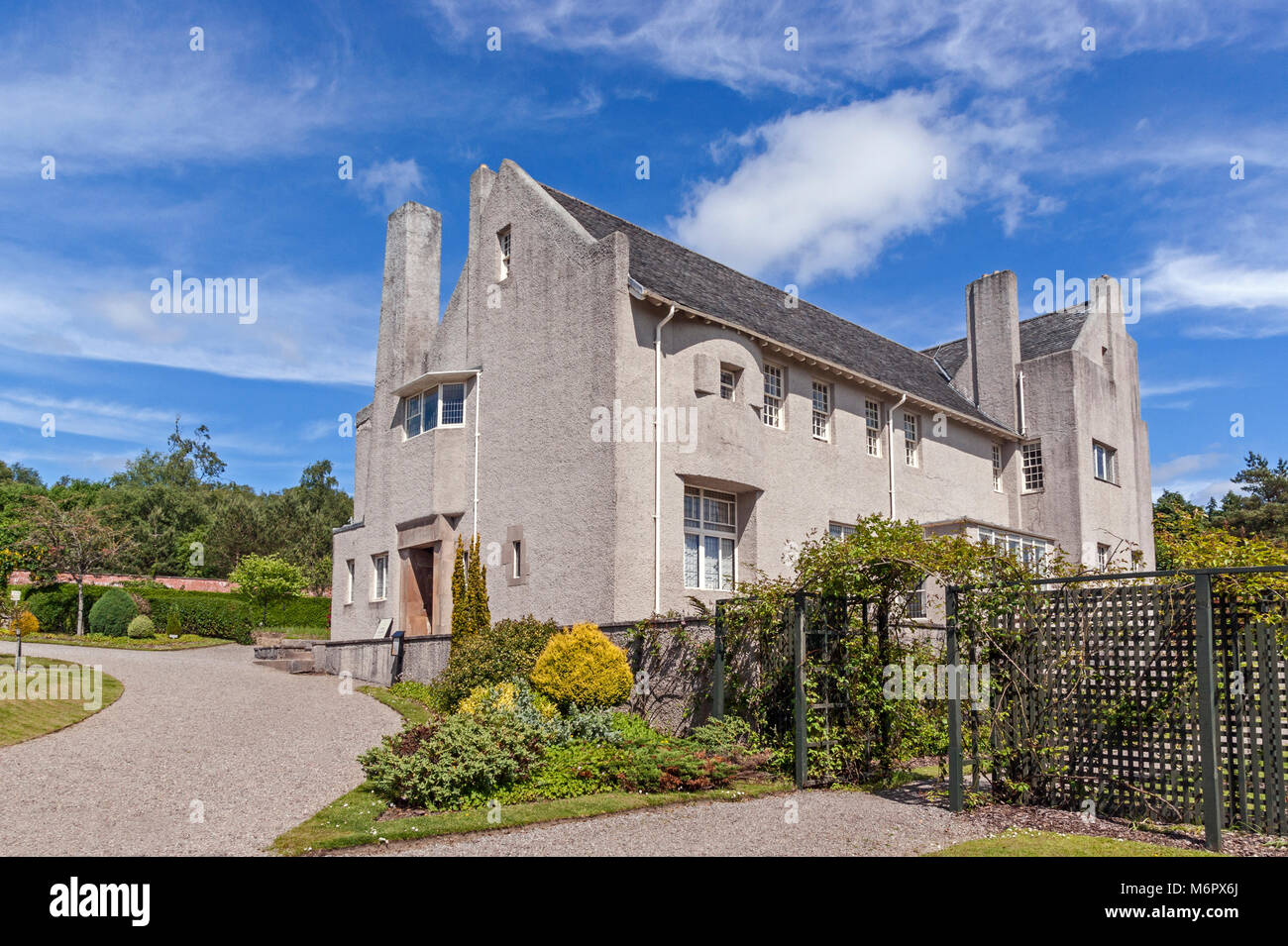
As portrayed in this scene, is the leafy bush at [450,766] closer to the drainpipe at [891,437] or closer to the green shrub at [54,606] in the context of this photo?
the drainpipe at [891,437]

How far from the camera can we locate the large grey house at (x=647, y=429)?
18.2m

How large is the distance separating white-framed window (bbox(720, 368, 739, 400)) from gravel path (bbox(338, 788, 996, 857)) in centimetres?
1071

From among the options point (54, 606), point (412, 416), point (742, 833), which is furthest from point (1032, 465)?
point (54, 606)

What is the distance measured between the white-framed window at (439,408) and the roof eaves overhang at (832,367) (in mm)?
6358

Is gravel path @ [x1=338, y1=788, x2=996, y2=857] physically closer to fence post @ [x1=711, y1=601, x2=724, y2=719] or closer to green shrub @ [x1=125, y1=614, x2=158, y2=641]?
fence post @ [x1=711, y1=601, x2=724, y2=719]

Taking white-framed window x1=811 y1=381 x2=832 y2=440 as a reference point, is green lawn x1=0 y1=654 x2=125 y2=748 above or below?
below

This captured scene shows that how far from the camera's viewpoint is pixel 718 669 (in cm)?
1355

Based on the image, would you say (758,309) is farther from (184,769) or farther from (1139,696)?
(184,769)

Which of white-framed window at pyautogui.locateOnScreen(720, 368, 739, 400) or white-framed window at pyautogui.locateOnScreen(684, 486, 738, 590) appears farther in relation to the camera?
white-framed window at pyautogui.locateOnScreen(720, 368, 739, 400)

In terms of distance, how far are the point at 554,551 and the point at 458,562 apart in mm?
3604

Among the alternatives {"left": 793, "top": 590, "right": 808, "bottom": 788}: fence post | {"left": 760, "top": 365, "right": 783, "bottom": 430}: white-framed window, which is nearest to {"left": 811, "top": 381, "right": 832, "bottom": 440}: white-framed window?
{"left": 760, "top": 365, "right": 783, "bottom": 430}: white-framed window

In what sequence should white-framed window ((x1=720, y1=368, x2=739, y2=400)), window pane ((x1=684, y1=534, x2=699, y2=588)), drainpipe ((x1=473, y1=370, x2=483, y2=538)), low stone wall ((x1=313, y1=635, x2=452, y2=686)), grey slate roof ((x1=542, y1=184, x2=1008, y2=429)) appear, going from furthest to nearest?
drainpipe ((x1=473, y1=370, x2=483, y2=538)), grey slate roof ((x1=542, y1=184, x2=1008, y2=429)), low stone wall ((x1=313, y1=635, x2=452, y2=686)), white-framed window ((x1=720, y1=368, x2=739, y2=400)), window pane ((x1=684, y1=534, x2=699, y2=588))

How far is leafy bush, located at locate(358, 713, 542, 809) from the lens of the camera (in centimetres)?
988
